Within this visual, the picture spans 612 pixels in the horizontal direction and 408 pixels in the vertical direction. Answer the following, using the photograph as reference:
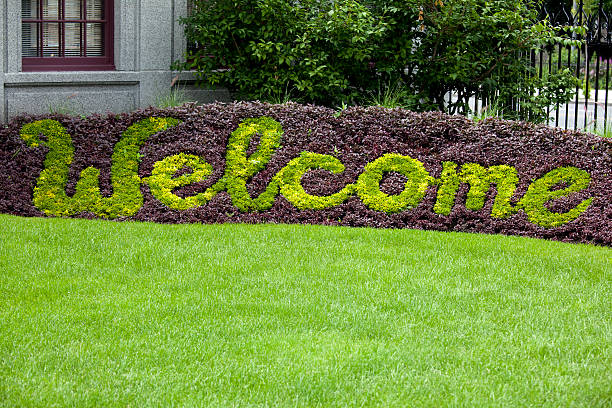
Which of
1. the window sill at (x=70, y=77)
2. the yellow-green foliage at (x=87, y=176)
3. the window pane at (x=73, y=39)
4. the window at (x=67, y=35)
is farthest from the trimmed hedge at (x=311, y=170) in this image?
the window pane at (x=73, y=39)

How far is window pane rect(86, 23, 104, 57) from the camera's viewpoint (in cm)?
1131

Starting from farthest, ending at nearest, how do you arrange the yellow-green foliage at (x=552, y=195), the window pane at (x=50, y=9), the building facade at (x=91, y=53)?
the window pane at (x=50, y=9)
the building facade at (x=91, y=53)
the yellow-green foliage at (x=552, y=195)

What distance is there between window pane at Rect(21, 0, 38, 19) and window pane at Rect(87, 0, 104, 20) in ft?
2.22

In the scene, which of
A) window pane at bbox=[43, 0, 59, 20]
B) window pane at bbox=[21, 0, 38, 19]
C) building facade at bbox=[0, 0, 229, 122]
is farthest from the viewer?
window pane at bbox=[43, 0, 59, 20]

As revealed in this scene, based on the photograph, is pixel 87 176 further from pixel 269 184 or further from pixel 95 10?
pixel 95 10

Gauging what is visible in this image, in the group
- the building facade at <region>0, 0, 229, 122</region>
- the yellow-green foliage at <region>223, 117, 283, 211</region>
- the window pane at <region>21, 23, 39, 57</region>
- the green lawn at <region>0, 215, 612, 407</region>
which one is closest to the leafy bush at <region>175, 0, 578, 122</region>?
the building facade at <region>0, 0, 229, 122</region>

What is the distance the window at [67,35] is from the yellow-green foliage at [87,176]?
1.76m

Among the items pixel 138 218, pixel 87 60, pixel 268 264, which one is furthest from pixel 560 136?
pixel 87 60

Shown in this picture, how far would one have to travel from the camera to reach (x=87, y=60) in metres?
11.3

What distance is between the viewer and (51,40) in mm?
11102

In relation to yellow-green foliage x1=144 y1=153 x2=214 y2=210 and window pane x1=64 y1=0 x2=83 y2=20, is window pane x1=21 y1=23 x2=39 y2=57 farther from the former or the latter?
yellow-green foliage x1=144 y1=153 x2=214 y2=210

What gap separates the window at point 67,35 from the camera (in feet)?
36.0

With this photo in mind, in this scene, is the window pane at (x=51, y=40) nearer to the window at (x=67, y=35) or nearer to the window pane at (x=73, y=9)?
the window at (x=67, y=35)

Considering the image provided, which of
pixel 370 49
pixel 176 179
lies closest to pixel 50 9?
pixel 176 179
